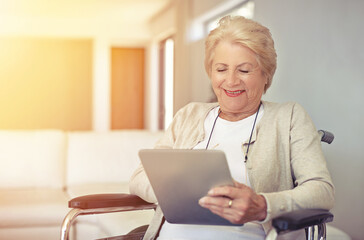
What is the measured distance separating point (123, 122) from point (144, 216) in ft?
22.5

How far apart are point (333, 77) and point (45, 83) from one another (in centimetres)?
759

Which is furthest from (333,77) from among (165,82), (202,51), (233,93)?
(165,82)

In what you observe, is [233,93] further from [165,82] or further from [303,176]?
[165,82]

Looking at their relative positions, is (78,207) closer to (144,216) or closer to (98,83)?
(144,216)

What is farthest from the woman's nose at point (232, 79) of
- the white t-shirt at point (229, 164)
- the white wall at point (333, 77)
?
the white wall at point (333, 77)

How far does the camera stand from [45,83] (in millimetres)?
9023

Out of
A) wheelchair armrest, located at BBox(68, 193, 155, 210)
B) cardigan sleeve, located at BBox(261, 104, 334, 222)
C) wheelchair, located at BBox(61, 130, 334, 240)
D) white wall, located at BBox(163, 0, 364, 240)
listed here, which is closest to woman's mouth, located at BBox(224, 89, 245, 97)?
cardigan sleeve, located at BBox(261, 104, 334, 222)

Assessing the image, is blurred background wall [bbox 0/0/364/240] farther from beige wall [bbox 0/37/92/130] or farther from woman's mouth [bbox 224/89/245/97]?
woman's mouth [bbox 224/89/245/97]

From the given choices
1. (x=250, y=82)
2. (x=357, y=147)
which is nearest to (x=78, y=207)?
(x=250, y=82)

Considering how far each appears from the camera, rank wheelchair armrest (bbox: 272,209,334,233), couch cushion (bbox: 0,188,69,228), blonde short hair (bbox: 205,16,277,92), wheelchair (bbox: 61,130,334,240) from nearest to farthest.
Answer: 1. wheelchair armrest (bbox: 272,209,334,233)
2. wheelchair (bbox: 61,130,334,240)
3. blonde short hair (bbox: 205,16,277,92)
4. couch cushion (bbox: 0,188,69,228)

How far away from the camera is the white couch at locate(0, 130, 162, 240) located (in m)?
2.68

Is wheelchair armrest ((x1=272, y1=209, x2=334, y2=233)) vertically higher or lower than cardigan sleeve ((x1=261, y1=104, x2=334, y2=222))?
lower

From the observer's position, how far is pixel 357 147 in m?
2.08

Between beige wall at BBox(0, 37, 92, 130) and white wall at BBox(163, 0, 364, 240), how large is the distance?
6.78 metres
